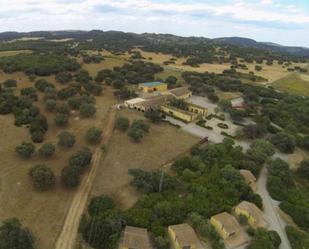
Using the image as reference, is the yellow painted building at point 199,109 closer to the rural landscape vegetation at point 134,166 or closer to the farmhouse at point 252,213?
the rural landscape vegetation at point 134,166

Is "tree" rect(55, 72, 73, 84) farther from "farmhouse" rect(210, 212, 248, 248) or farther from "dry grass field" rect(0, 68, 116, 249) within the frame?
"farmhouse" rect(210, 212, 248, 248)

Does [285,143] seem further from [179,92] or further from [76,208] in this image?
[76,208]

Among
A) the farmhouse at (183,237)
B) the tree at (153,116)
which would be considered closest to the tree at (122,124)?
the tree at (153,116)

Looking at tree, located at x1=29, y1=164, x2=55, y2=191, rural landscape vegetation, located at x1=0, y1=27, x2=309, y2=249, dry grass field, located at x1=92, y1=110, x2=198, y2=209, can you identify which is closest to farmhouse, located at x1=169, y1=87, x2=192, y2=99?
rural landscape vegetation, located at x1=0, y1=27, x2=309, y2=249

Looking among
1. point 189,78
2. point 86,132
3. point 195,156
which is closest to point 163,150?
point 195,156

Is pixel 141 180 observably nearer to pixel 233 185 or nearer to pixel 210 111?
pixel 233 185
